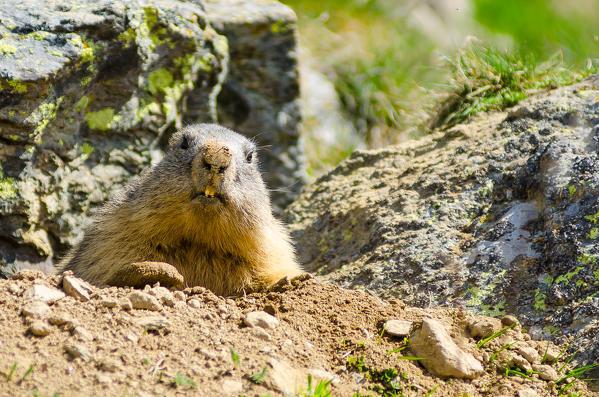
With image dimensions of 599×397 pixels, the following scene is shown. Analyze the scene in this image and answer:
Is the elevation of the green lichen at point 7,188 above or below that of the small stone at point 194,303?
below

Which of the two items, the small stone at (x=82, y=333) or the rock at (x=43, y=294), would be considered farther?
the rock at (x=43, y=294)

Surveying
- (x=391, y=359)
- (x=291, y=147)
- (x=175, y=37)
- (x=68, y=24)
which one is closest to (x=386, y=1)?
(x=291, y=147)

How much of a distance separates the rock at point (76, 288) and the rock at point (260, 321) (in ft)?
3.12

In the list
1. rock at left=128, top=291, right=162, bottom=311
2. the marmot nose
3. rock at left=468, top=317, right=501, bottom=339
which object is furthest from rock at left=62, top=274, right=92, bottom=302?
rock at left=468, top=317, right=501, bottom=339

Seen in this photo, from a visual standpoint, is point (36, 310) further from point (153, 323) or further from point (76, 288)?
point (153, 323)

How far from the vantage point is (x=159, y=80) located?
6852 millimetres

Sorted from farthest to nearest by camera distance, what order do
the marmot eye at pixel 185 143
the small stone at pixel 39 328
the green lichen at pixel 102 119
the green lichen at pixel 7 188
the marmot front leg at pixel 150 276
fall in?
1. the green lichen at pixel 102 119
2. the green lichen at pixel 7 188
3. the marmot eye at pixel 185 143
4. the marmot front leg at pixel 150 276
5. the small stone at pixel 39 328

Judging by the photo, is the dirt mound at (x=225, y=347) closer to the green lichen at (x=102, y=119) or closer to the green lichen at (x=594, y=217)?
the green lichen at (x=594, y=217)

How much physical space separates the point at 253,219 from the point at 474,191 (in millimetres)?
1827

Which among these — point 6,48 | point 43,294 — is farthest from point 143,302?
point 6,48

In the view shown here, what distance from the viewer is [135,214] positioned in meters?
5.28

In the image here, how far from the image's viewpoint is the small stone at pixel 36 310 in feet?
11.5

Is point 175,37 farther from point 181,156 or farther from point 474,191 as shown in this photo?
point 474,191

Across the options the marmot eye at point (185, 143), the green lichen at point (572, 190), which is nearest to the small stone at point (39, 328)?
the marmot eye at point (185, 143)
